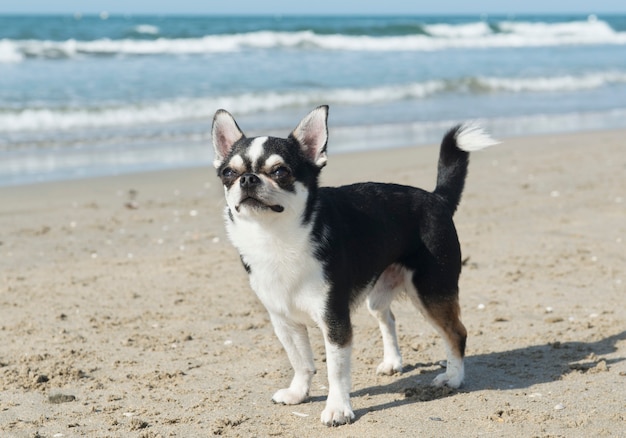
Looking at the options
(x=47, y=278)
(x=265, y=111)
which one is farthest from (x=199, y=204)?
(x=265, y=111)

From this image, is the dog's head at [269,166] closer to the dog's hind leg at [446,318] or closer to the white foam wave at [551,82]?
the dog's hind leg at [446,318]

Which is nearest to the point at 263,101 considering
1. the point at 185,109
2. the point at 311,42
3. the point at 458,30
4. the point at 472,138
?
the point at 185,109

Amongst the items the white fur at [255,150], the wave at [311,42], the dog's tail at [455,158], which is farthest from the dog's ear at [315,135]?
the wave at [311,42]

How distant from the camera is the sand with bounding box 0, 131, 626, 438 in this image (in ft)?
15.1

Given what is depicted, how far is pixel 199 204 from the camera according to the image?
395 inches

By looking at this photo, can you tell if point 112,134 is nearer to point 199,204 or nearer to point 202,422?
point 199,204

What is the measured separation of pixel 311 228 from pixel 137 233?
485 cm

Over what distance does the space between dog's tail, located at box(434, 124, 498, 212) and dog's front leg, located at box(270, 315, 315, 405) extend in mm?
1207

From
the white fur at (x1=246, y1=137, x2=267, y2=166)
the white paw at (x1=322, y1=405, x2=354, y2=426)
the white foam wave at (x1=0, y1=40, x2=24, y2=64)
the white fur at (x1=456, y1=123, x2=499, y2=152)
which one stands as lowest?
the white paw at (x1=322, y1=405, x2=354, y2=426)

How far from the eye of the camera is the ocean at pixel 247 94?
14117mm

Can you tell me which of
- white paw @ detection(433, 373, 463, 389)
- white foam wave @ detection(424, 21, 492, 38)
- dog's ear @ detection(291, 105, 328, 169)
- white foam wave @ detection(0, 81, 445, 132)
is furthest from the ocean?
white foam wave @ detection(424, 21, 492, 38)

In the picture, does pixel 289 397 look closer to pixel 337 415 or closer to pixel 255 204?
pixel 337 415

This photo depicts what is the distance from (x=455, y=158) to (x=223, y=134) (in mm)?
1487

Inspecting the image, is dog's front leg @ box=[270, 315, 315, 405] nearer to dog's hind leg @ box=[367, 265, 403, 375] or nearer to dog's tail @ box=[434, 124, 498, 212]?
dog's hind leg @ box=[367, 265, 403, 375]
